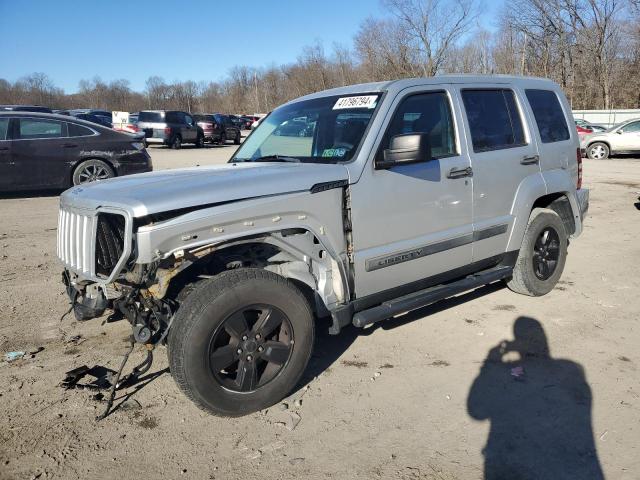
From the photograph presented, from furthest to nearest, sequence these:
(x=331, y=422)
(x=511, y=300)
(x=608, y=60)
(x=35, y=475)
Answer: (x=608, y=60), (x=511, y=300), (x=331, y=422), (x=35, y=475)

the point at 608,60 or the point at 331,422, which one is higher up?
the point at 608,60

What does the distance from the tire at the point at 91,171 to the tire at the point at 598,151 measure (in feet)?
56.9

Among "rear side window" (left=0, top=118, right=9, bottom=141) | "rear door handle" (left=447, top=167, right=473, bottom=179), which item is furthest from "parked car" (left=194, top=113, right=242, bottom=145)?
"rear door handle" (left=447, top=167, right=473, bottom=179)

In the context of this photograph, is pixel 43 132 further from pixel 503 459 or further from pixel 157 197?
pixel 503 459

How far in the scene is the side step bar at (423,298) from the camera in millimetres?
3641

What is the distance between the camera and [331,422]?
3.21m

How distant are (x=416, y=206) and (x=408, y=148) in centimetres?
55

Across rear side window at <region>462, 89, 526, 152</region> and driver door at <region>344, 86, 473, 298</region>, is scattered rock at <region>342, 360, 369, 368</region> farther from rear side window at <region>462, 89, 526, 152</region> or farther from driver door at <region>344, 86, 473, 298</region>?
rear side window at <region>462, 89, 526, 152</region>

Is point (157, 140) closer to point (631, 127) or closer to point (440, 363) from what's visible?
point (631, 127)

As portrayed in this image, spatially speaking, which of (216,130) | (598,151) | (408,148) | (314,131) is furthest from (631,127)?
(216,130)

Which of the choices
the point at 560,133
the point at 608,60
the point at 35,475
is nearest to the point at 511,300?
the point at 560,133

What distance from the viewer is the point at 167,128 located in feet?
85.6

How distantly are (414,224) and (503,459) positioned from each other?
1697 mm

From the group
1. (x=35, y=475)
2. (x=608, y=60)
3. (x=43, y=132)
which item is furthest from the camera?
(x=608, y=60)
